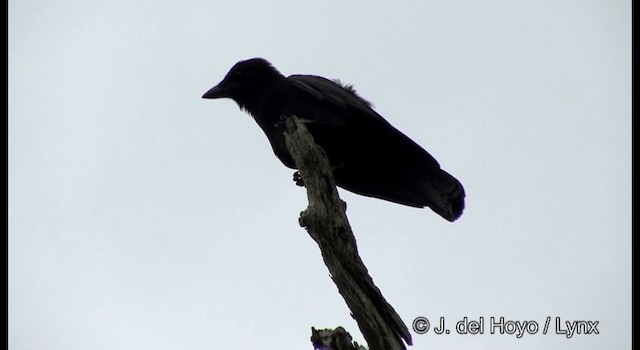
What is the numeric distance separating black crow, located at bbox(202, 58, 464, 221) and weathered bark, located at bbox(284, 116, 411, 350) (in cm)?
183

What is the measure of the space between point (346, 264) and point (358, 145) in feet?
8.14

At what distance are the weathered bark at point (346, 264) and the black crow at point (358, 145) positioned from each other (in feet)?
6.02

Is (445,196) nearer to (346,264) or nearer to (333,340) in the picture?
(346,264)

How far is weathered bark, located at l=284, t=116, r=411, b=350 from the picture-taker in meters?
4.65

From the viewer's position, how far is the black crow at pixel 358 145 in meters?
7.08

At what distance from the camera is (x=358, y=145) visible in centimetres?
717

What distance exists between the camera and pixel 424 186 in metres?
7.15

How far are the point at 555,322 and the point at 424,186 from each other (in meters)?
1.78

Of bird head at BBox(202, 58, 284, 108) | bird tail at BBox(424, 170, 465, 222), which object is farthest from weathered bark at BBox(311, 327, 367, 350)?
bird head at BBox(202, 58, 284, 108)

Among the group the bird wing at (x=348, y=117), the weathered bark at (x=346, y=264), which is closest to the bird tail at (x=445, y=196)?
the bird wing at (x=348, y=117)

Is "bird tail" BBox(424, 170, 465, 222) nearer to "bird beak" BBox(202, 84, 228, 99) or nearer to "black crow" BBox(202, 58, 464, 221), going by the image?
"black crow" BBox(202, 58, 464, 221)
